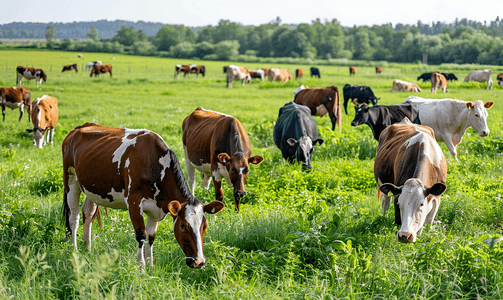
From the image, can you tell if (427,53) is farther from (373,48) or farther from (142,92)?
(142,92)

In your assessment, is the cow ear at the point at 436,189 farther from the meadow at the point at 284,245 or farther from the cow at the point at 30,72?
the cow at the point at 30,72

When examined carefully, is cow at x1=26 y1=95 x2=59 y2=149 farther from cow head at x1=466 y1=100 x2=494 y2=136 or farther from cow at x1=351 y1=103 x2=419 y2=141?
cow head at x1=466 y1=100 x2=494 y2=136

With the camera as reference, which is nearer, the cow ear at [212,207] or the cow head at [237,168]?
the cow ear at [212,207]

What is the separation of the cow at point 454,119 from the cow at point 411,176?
4078mm

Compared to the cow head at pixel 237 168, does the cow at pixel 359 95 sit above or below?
above

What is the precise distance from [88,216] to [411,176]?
14.5ft

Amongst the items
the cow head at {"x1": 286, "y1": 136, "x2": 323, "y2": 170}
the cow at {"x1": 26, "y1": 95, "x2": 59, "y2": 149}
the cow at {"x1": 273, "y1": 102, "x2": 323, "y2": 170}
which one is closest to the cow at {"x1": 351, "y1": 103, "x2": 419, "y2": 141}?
the cow at {"x1": 273, "y1": 102, "x2": 323, "y2": 170}

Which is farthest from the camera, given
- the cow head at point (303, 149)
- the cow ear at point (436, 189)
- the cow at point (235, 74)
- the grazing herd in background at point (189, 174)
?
the cow at point (235, 74)

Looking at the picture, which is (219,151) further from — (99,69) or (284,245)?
(99,69)

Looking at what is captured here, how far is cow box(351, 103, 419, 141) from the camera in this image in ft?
34.1

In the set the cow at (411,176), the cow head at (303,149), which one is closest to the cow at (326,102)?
the cow head at (303,149)

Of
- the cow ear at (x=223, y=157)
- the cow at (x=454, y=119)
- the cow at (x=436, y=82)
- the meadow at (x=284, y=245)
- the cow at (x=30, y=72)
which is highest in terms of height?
the cow at (x=436, y=82)

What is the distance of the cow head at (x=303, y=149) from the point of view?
900cm

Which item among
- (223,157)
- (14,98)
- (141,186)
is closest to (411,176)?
(223,157)
